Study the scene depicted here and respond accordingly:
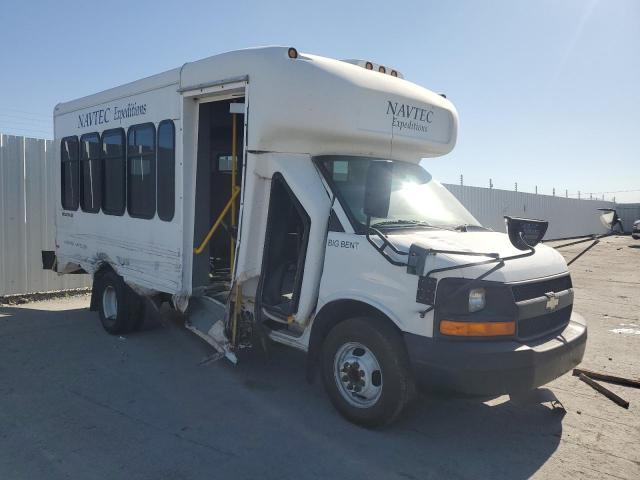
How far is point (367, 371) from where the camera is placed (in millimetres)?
4145

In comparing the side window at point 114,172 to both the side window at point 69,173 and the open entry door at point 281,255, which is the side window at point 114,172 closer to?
the side window at point 69,173

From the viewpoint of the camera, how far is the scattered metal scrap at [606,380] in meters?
4.81

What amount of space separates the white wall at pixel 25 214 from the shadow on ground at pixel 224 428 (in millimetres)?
3542

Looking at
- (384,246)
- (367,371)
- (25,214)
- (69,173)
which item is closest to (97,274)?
(69,173)

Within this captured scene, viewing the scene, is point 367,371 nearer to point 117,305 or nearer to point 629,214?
point 117,305

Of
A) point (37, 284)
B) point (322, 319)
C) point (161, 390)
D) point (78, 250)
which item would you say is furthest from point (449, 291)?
point (37, 284)

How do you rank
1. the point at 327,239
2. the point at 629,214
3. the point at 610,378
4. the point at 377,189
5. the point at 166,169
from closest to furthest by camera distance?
the point at 377,189 < the point at 327,239 < the point at 610,378 < the point at 166,169 < the point at 629,214

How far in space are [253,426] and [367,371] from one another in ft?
3.44

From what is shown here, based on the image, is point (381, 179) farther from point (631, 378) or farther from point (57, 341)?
point (57, 341)

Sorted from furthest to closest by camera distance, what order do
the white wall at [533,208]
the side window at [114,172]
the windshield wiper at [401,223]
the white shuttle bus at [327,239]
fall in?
the white wall at [533,208], the side window at [114,172], the windshield wiper at [401,223], the white shuttle bus at [327,239]

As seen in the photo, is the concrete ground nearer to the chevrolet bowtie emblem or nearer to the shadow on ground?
the shadow on ground

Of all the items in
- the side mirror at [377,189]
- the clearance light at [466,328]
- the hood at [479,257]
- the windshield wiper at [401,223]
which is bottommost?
the clearance light at [466,328]

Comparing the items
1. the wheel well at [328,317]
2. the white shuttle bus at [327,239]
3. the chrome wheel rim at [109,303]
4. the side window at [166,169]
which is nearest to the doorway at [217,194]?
the white shuttle bus at [327,239]

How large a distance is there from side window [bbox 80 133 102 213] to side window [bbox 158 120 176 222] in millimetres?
1545
